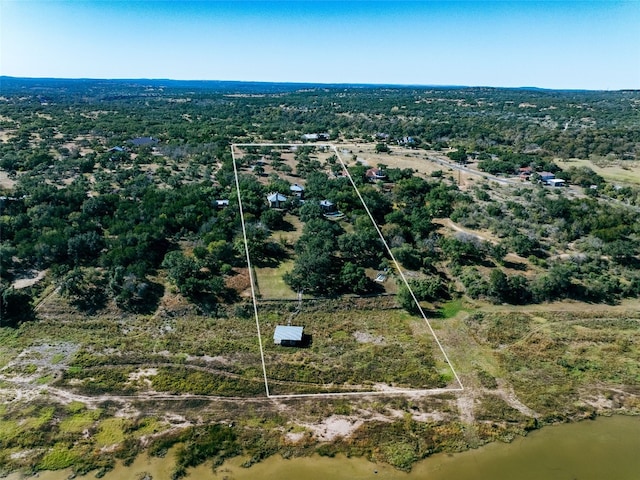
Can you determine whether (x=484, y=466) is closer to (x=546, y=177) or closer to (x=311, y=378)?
(x=311, y=378)

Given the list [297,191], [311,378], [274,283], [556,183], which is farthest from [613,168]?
[311,378]

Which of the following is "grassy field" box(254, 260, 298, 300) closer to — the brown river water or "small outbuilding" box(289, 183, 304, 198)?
the brown river water

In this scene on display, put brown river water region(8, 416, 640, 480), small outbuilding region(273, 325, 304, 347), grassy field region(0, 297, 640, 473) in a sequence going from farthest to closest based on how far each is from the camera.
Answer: small outbuilding region(273, 325, 304, 347) → grassy field region(0, 297, 640, 473) → brown river water region(8, 416, 640, 480)

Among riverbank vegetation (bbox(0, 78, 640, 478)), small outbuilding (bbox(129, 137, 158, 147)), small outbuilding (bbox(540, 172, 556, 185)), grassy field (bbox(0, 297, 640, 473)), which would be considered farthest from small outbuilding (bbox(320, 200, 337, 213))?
small outbuilding (bbox(129, 137, 158, 147))

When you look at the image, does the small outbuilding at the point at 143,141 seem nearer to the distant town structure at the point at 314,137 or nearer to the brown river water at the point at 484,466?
the distant town structure at the point at 314,137

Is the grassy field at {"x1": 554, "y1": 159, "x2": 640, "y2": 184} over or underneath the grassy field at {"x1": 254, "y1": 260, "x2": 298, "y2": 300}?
over

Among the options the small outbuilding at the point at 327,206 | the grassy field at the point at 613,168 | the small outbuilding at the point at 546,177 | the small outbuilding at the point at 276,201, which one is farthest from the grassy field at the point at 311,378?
the grassy field at the point at 613,168
